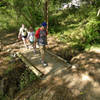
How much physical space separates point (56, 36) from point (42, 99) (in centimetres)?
892

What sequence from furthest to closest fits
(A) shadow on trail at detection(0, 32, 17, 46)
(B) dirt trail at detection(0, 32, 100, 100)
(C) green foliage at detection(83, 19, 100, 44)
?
1. (A) shadow on trail at detection(0, 32, 17, 46)
2. (C) green foliage at detection(83, 19, 100, 44)
3. (B) dirt trail at detection(0, 32, 100, 100)

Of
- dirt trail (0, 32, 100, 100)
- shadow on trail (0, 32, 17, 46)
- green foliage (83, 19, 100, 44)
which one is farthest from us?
shadow on trail (0, 32, 17, 46)

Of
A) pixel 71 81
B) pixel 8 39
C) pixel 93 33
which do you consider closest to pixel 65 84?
pixel 71 81

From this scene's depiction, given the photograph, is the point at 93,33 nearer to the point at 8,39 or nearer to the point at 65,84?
the point at 65,84

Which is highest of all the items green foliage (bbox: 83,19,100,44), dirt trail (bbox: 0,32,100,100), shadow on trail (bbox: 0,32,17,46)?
green foliage (bbox: 83,19,100,44)

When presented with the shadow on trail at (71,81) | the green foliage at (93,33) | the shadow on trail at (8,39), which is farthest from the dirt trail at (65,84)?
the shadow on trail at (8,39)

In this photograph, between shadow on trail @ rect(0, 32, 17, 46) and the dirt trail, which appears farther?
shadow on trail @ rect(0, 32, 17, 46)

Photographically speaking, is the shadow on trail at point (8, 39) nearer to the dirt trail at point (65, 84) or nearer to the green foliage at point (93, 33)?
the dirt trail at point (65, 84)

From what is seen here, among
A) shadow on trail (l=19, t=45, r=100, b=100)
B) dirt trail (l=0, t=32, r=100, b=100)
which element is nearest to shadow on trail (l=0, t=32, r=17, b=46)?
shadow on trail (l=19, t=45, r=100, b=100)

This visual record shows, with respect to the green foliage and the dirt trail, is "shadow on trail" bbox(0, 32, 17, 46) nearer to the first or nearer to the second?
the dirt trail

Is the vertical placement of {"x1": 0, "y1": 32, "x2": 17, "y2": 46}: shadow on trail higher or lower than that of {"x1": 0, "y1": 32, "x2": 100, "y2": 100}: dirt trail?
higher

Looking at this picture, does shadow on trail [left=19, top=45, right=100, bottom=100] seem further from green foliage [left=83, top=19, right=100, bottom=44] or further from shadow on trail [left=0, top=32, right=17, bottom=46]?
shadow on trail [left=0, top=32, right=17, bottom=46]

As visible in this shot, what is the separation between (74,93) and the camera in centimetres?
373

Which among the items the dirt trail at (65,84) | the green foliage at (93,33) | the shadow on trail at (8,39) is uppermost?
the green foliage at (93,33)
